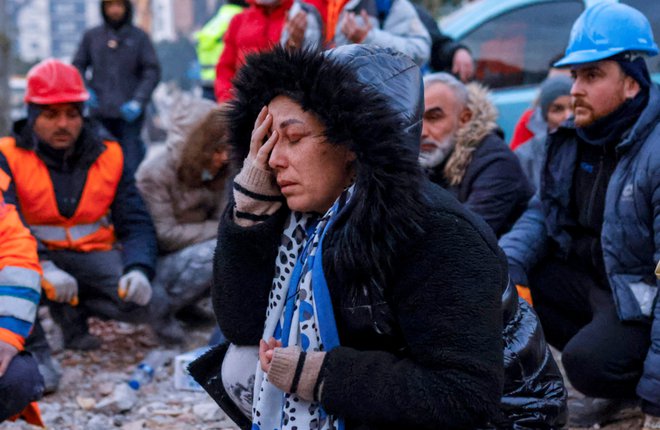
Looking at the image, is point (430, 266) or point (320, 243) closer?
point (430, 266)

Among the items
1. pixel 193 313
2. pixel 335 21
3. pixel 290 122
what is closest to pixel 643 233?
pixel 290 122

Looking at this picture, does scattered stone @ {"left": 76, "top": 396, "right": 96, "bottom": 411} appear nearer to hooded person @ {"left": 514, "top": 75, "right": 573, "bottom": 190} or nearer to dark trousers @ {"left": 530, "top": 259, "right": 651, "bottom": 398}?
dark trousers @ {"left": 530, "top": 259, "right": 651, "bottom": 398}

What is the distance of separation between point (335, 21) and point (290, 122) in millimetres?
2806

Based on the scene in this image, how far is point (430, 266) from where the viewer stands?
2.08 m

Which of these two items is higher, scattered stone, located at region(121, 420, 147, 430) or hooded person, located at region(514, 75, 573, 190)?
hooded person, located at region(514, 75, 573, 190)

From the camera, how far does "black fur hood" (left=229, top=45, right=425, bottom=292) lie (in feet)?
6.82

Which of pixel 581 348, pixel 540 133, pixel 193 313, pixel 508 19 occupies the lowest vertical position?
pixel 193 313

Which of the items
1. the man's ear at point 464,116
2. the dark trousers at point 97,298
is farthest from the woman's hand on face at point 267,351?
the dark trousers at point 97,298

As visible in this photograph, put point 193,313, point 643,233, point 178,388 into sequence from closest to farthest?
1. point 643,233
2. point 178,388
3. point 193,313

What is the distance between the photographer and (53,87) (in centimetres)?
474

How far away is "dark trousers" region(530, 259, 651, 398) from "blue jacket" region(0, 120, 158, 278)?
2192 millimetres

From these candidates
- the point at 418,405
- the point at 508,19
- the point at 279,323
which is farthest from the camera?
the point at 508,19

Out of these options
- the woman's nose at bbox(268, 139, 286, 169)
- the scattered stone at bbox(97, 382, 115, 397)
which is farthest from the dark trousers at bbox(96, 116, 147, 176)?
the woman's nose at bbox(268, 139, 286, 169)

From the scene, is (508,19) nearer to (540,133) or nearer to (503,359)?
(540,133)
